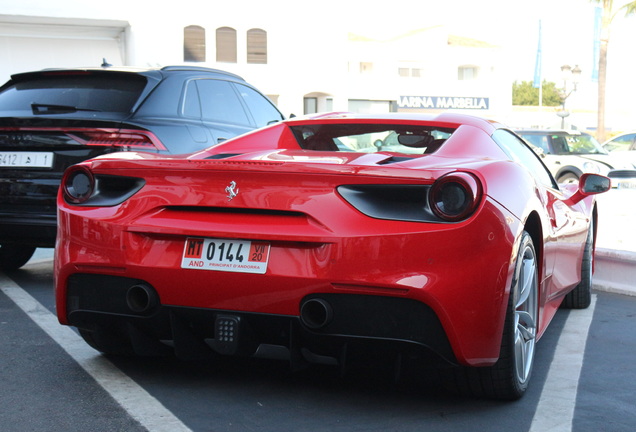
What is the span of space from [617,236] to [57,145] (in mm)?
5399

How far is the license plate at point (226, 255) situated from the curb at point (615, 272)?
4445mm

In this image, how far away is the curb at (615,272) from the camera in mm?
7113

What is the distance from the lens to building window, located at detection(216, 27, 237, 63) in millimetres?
40938

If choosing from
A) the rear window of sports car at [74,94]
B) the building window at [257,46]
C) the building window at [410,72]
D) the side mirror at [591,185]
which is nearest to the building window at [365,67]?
the building window at [410,72]

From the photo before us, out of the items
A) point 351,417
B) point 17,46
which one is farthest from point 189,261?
point 17,46

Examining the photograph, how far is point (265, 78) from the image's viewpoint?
136 ft

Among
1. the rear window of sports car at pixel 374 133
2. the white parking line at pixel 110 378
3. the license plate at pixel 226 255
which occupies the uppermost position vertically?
the rear window of sports car at pixel 374 133

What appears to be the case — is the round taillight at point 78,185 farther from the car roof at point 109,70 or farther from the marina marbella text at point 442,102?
the marina marbella text at point 442,102

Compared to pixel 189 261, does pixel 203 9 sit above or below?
above

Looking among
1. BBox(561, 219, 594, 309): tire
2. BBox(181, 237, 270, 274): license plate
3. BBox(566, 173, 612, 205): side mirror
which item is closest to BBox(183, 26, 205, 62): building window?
BBox(561, 219, 594, 309): tire

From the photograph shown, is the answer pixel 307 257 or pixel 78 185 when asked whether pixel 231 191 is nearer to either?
pixel 307 257

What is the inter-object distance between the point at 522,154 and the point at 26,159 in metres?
3.33

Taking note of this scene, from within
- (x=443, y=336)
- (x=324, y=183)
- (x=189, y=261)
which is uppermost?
(x=324, y=183)

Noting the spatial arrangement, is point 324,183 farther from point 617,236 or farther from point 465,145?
point 617,236
